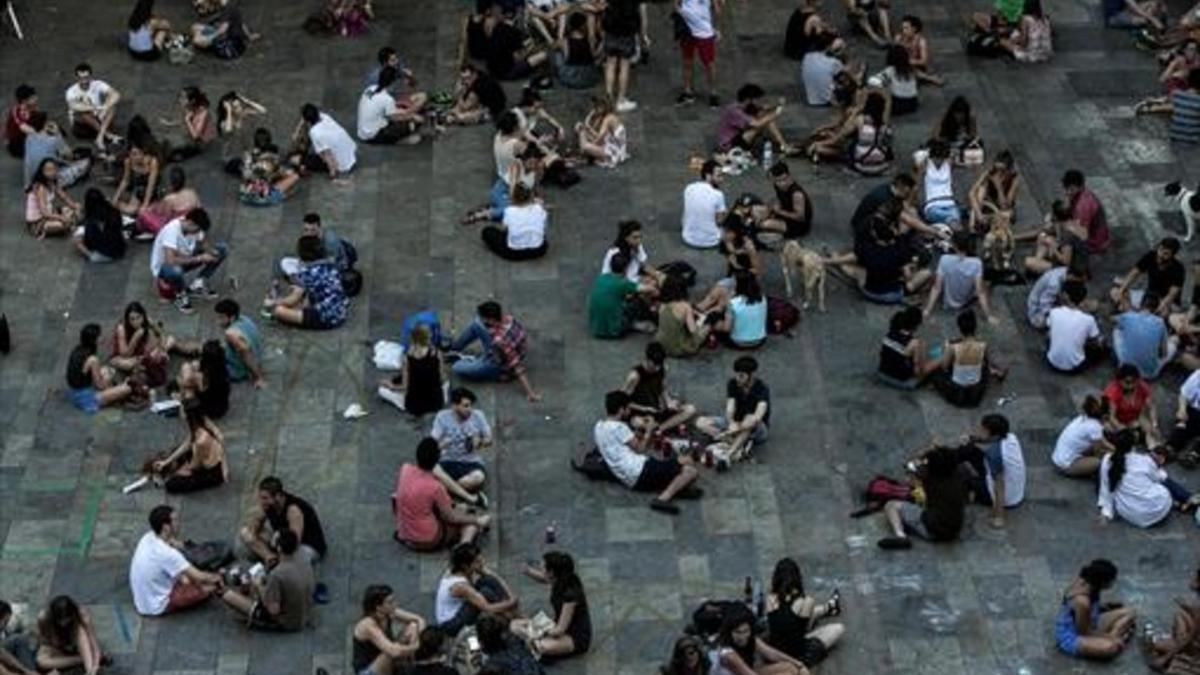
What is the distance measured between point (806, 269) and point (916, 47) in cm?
562

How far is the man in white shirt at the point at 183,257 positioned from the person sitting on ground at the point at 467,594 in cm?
655

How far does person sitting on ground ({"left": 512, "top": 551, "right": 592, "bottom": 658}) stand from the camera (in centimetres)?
1998

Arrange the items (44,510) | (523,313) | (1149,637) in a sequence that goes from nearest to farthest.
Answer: (1149,637) < (44,510) < (523,313)

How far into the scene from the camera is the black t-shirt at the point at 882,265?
82.0ft

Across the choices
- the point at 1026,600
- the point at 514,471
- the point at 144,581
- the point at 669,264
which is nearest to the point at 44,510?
the point at 144,581

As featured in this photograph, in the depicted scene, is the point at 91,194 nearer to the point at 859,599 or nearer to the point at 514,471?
the point at 514,471

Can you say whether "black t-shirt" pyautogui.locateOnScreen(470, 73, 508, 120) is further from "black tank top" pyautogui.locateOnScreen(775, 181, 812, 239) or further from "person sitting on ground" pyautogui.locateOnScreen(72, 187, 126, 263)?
"person sitting on ground" pyautogui.locateOnScreen(72, 187, 126, 263)

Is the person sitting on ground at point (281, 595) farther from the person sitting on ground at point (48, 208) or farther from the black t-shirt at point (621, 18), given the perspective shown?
the black t-shirt at point (621, 18)

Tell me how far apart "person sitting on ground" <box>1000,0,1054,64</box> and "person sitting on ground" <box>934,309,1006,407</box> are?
762 centimetres

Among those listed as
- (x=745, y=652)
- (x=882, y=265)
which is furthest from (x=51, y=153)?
(x=745, y=652)

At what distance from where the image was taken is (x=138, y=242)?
26.6 m

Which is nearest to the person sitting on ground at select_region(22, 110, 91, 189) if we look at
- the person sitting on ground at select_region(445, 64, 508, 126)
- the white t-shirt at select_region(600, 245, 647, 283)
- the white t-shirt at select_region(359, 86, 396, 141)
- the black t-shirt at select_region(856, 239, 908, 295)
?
the white t-shirt at select_region(359, 86, 396, 141)

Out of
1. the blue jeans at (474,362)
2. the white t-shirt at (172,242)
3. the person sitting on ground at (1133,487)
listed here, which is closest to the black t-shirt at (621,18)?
the blue jeans at (474,362)

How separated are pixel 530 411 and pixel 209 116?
7170 millimetres
